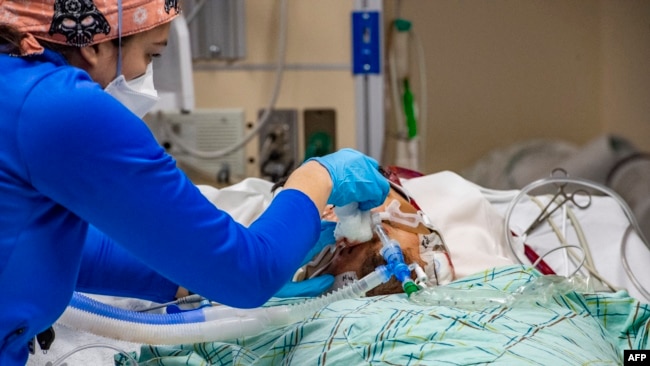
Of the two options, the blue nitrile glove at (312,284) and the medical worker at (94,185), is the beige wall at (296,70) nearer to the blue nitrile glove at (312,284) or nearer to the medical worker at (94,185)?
the blue nitrile glove at (312,284)

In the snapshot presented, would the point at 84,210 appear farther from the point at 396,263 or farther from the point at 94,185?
the point at 396,263

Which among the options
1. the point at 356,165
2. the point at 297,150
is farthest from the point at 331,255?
Result: the point at 297,150

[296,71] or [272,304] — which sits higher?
[296,71]

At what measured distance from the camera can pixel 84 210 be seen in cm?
120

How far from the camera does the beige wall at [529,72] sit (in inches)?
161

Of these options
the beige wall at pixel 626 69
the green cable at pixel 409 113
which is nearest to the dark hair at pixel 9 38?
the green cable at pixel 409 113

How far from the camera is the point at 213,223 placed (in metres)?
1.25

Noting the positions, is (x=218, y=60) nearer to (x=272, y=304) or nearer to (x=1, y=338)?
(x=272, y=304)

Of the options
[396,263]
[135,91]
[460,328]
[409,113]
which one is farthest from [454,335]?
[409,113]

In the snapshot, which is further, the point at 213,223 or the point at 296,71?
the point at 296,71

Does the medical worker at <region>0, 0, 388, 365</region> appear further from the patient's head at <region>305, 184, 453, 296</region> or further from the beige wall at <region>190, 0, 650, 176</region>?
the beige wall at <region>190, 0, 650, 176</region>

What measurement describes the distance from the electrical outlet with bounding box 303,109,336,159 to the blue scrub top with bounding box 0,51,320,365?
184cm

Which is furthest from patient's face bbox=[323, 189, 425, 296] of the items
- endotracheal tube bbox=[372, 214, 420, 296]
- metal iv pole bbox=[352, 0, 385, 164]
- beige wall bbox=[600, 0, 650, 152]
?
beige wall bbox=[600, 0, 650, 152]

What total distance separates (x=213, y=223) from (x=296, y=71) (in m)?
1.99
